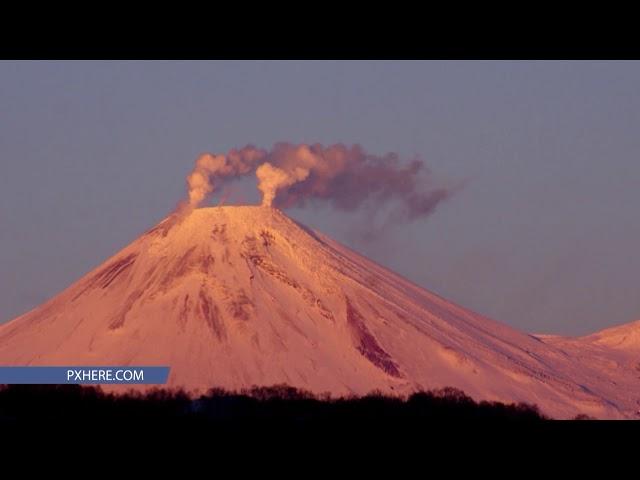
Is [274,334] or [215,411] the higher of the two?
[274,334]

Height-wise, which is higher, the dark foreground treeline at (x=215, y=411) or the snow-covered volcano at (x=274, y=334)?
the snow-covered volcano at (x=274, y=334)

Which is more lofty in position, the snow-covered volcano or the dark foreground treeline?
the snow-covered volcano

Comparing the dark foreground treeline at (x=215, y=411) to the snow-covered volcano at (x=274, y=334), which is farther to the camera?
the snow-covered volcano at (x=274, y=334)

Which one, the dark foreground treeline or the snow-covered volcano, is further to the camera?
the snow-covered volcano

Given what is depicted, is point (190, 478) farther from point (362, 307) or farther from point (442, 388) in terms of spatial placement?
point (362, 307)

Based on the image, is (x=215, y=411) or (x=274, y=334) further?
(x=274, y=334)
